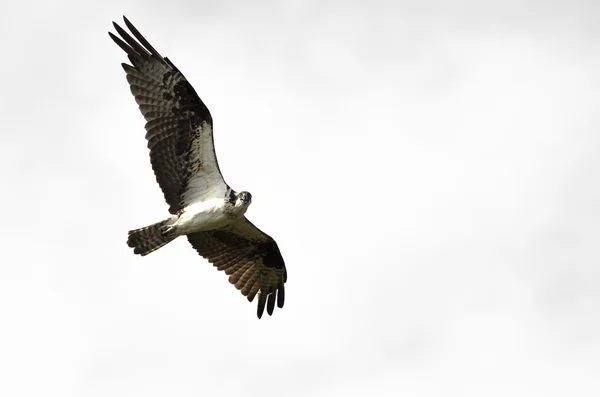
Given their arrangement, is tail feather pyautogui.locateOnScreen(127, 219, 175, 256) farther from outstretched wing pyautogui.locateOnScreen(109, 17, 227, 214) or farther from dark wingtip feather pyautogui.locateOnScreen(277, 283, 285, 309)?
dark wingtip feather pyautogui.locateOnScreen(277, 283, 285, 309)

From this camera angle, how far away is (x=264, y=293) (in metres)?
23.3

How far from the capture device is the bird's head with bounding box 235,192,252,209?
21031mm

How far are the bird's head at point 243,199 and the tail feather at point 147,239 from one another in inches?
48.5

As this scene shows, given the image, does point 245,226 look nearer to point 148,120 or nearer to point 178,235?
point 178,235

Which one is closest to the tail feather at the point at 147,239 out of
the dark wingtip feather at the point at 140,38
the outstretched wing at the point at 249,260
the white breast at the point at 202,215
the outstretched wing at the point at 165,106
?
the white breast at the point at 202,215

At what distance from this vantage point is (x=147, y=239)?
2125 centimetres

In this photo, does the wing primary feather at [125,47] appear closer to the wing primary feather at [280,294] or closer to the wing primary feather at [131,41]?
the wing primary feather at [131,41]

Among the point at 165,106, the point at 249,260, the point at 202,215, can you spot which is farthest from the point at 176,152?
the point at 249,260

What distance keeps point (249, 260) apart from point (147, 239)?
2.59 m

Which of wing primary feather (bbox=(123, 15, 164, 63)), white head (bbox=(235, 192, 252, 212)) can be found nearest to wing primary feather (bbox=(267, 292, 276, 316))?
white head (bbox=(235, 192, 252, 212))

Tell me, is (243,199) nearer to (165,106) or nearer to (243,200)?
(243,200)

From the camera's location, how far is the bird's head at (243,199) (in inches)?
828

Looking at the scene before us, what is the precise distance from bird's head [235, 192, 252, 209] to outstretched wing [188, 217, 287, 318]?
168 centimetres

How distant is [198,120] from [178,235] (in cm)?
205
